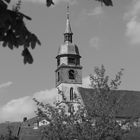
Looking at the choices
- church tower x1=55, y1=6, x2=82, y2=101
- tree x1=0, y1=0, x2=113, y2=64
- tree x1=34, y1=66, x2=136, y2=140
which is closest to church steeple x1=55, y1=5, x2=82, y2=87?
church tower x1=55, y1=6, x2=82, y2=101

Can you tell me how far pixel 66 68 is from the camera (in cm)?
7562

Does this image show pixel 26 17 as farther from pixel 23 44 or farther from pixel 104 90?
pixel 104 90

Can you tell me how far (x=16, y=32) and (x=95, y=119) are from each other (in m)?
20.6

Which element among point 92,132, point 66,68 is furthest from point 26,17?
point 66,68

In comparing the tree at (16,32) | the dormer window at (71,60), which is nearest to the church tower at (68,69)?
the dormer window at (71,60)

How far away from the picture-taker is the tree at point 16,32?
17.5ft

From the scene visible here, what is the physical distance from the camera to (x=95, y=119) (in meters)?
25.7

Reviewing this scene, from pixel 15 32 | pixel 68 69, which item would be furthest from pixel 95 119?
pixel 68 69

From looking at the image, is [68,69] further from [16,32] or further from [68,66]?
[16,32]

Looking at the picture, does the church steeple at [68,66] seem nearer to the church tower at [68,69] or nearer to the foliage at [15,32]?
the church tower at [68,69]

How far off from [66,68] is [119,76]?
48.2 meters

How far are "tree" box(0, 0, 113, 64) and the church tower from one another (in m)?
67.9

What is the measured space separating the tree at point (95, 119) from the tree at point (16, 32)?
19.3m

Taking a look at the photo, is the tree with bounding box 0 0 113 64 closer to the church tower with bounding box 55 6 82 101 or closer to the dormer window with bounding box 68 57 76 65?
the church tower with bounding box 55 6 82 101
